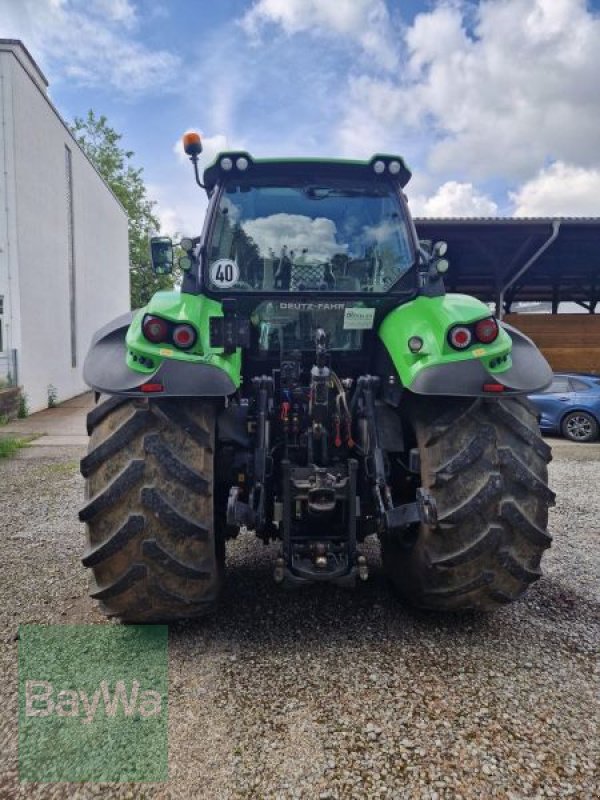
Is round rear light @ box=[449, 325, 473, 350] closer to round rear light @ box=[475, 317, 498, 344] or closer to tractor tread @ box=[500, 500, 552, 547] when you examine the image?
round rear light @ box=[475, 317, 498, 344]

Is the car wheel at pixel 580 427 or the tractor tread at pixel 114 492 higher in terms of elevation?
the tractor tread at pixel 114 492

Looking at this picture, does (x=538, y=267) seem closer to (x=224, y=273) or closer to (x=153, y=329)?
(x=224, y=273)

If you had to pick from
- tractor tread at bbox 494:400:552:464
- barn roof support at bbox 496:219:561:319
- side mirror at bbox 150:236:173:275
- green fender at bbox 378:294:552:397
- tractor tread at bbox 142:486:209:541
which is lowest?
tractor tread at bbox 142:486:209:541

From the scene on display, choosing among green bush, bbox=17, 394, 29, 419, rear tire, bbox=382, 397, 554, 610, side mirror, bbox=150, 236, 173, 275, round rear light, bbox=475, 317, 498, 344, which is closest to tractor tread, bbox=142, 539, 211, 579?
rear tire, bbox=382, 397, 554, 610

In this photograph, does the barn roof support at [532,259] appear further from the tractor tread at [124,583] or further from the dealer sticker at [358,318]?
the tractor tread at [124,583]

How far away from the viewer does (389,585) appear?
9.86 feet

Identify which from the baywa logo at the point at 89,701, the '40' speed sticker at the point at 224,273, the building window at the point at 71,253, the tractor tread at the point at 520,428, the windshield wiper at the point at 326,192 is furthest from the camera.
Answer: the building window at the point at 71,253

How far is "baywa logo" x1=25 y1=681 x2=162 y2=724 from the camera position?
201 centimetres

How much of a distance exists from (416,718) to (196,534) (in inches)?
43.0

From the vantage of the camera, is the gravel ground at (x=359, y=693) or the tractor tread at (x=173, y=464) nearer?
the gravel ground at (x=359, y=693)

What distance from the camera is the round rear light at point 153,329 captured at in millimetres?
2230

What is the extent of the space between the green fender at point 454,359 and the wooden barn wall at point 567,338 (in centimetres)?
1180

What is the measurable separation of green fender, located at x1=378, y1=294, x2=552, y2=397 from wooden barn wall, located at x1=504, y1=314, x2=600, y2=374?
11795 mm

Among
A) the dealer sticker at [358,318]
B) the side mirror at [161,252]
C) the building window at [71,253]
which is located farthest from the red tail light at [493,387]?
the building window at [71,253]
